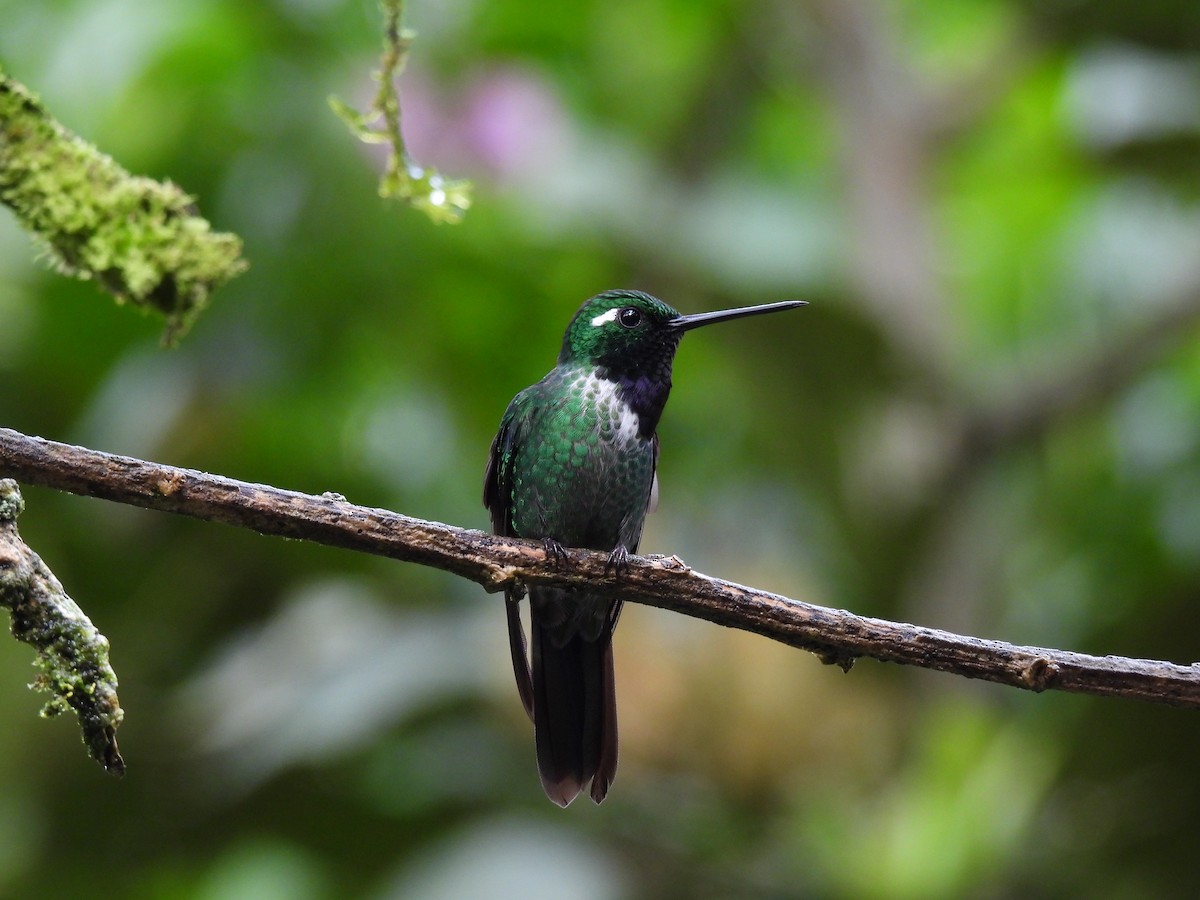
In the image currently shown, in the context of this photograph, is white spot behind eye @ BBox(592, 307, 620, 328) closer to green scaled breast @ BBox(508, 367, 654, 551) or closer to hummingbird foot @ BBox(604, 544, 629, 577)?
green scaled breast @ BBox(508, 367, 654, 551)

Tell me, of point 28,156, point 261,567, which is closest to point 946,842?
point 261,567

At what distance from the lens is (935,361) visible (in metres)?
4.92

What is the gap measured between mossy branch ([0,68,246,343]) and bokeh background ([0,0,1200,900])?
186 cm

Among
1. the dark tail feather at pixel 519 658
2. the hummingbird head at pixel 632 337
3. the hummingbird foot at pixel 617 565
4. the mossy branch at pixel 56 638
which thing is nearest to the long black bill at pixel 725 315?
the hummingbird head at pixel 632 337

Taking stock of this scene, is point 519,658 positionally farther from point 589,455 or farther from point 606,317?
point 606,317

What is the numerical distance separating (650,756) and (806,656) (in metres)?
0.62

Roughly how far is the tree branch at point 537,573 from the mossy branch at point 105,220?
0.77 m

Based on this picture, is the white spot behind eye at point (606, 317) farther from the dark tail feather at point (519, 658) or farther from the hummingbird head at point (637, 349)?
the dark tail feather at point (519, 658)

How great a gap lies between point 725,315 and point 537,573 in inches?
31.4

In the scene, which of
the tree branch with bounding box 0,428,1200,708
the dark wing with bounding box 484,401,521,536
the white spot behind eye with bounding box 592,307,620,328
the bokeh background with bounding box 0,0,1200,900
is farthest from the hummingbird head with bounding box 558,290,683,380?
the bokeh background with bounding box 0,0,1200,900

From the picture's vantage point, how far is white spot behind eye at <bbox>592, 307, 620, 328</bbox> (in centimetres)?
292

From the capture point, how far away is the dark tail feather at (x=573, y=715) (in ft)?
9.02

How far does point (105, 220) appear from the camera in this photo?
247cm

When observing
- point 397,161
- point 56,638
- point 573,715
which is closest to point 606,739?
point 573,715
